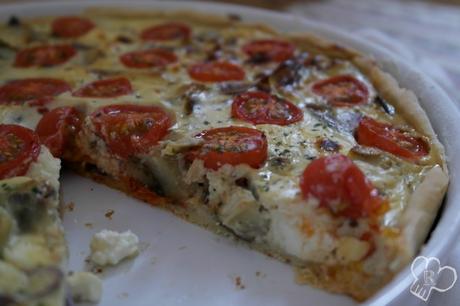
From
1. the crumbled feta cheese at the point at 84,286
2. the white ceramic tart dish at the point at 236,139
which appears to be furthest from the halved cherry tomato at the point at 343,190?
the crumbled feta cheese at the point at 84,286

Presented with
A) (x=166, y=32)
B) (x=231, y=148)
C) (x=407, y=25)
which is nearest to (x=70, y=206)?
(x=231, y=148)

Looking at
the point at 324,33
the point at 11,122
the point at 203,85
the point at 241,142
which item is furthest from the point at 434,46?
the point at 11,122

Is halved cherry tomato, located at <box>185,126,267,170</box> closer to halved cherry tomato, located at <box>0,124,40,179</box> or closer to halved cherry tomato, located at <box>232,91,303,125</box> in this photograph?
halved cherry tomato, located at <box>232,91,303,125</box>

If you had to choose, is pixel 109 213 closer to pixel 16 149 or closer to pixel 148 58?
pixel 16 149

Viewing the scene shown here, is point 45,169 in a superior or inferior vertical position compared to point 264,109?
inferior

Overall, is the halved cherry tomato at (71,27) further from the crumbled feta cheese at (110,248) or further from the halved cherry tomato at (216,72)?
the crumbled feta cheese at (110,248)

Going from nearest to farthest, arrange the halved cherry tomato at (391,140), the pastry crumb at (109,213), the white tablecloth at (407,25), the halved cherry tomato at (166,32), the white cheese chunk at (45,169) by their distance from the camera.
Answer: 1. the white cheese chunk at (45,169)
2. the halved cherry tomato at (391,140)
3. the pastry crumb at (109,213)
4. the halved cherry tomato at (166,32)
5. the white tablecloth at (407,25)
